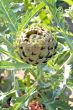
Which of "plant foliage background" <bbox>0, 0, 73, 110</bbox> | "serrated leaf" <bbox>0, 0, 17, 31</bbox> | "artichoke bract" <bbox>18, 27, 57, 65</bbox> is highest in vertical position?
"serrated leaf" <bbox>0, 0, 17, 31</bbox>

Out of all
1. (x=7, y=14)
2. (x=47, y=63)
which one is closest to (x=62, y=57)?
(x=47, y=63)

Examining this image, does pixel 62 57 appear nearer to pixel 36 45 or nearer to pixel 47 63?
pixel 47 63

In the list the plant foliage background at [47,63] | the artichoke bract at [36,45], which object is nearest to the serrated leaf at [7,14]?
the plant foliage background at [47,63]

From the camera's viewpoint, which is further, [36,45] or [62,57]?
[62,57]

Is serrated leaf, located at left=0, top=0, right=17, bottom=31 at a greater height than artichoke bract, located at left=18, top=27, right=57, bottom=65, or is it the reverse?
serrated leaf, located at left=0, top=0, right=17, bottom=31

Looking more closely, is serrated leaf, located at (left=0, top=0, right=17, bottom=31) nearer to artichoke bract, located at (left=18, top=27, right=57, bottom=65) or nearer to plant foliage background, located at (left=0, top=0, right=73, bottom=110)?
plant foliage background, located at (left=0, top=0, right=73, bottom=110)

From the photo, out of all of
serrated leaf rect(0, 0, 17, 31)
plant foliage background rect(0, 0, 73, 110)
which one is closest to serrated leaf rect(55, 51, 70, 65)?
plant foliage background rect(0, 0, 73, 110)

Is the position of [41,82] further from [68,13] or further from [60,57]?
[68,13]

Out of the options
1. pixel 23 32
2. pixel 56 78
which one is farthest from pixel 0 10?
pixel 56 78
